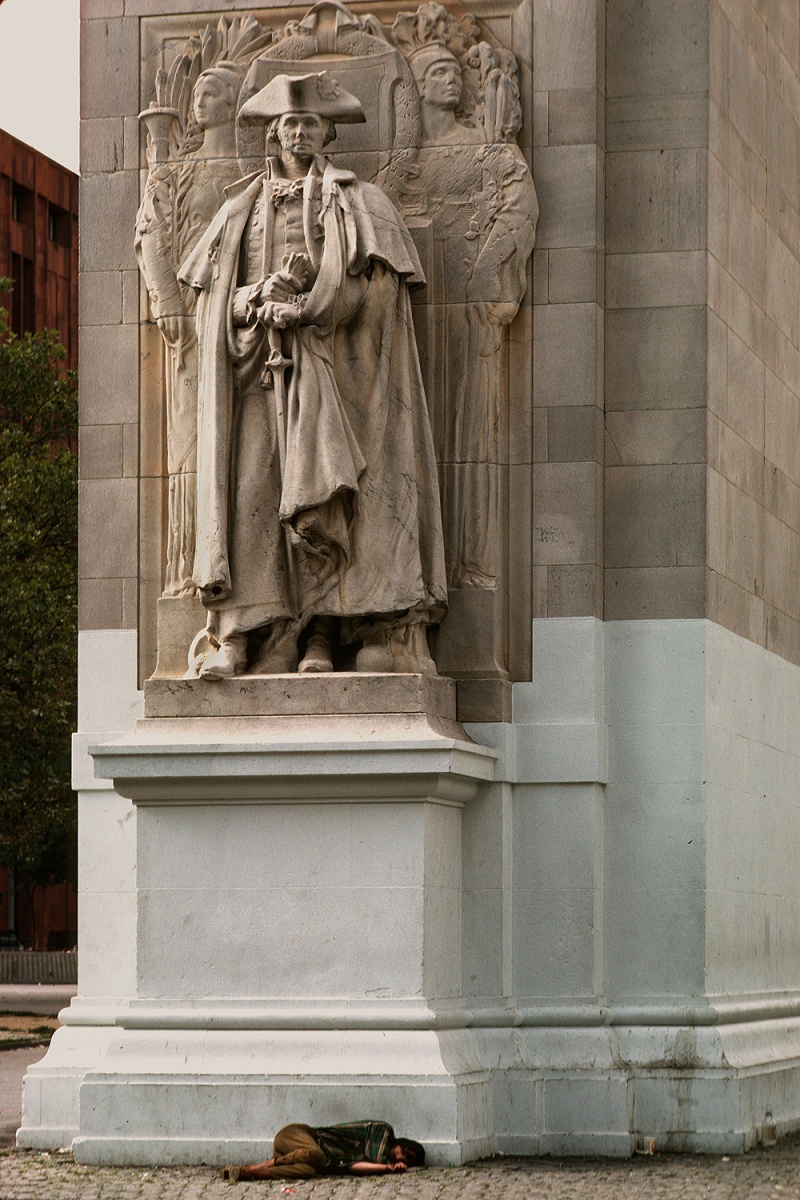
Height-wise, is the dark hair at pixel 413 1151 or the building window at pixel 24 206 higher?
the building window at pixel 24 206

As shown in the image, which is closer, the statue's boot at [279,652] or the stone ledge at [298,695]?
the stone ledge at [298,695]

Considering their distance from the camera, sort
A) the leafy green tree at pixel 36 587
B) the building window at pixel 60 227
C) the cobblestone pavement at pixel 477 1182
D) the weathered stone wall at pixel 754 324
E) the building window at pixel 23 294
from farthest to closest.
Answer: the building window at pixel 60 227 → the building window at pixel 23 294 → the leafy green tree at pixel 36 587 → the weathered stone wall at pixel 754 324 → the cobblestone pavement at pixel 477 1182

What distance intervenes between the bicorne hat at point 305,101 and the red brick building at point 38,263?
153ft

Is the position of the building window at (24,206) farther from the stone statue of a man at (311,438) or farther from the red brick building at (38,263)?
the stone statue of a man at (311,438)

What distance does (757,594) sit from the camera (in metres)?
16.3

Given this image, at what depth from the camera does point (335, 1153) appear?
42.3ft

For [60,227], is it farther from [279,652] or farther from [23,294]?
[279,652]

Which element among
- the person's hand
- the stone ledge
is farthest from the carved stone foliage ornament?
the stone ledge

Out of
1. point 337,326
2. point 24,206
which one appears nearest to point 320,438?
point 337,326

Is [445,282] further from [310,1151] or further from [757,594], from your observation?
[310,1151]

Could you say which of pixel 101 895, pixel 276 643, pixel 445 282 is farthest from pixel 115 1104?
pixel 445 282

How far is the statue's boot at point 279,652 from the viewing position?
1418 cm

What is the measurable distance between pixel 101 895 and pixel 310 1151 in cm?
296

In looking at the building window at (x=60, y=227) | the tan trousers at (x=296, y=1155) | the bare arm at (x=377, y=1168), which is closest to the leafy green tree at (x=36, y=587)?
the tan trousers at (x=296, y=1155)
